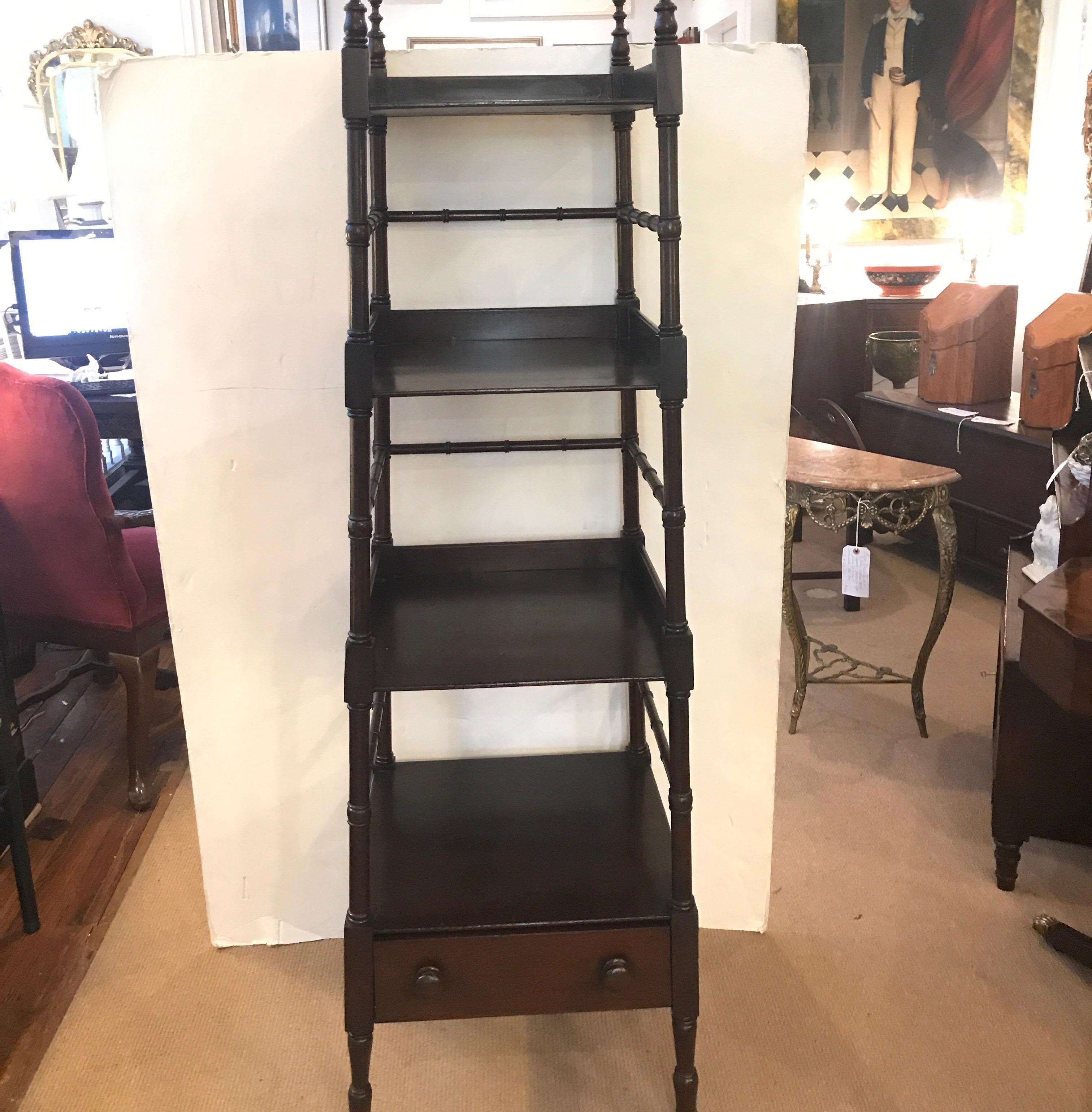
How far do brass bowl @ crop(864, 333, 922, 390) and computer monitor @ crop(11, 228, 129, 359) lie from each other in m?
2.81

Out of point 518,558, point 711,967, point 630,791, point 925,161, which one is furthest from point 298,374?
point 925,161

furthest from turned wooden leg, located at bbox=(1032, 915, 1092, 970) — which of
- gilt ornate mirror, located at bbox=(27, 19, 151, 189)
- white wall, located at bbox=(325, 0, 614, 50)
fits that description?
white wall, located at bbox=(325, 0, 614, 50)

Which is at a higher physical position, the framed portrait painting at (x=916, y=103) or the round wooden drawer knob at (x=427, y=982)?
the framed portrait painting at (x=916, y=103)

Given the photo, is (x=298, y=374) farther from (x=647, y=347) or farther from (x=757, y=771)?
(x=757, y=771)

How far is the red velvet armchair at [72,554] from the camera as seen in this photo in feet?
7.25

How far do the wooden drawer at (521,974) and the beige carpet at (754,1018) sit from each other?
252mm

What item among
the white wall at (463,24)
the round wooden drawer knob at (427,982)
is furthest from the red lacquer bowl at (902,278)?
the round wooden drawer knob at (427,982)

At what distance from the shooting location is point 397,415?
5.42ft

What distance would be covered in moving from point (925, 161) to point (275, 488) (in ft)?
14.9

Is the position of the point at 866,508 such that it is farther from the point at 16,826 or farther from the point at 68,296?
the point at 68,296

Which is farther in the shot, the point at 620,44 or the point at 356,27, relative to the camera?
the point at 620,44

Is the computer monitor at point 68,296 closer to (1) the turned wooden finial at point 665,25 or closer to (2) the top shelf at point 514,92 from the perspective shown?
(2) the top shelf at point 514,92

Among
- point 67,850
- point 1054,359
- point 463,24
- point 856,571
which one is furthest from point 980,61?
point 67,850

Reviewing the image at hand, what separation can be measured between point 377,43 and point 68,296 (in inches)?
101
